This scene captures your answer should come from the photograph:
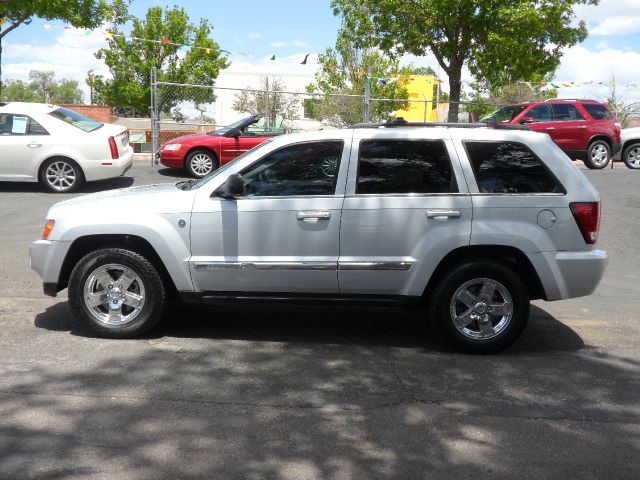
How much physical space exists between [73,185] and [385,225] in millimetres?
9282

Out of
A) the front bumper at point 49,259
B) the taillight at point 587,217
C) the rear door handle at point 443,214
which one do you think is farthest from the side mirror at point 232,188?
the taillight at point 587,217

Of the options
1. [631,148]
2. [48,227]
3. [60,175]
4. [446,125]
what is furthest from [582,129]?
[48,227]

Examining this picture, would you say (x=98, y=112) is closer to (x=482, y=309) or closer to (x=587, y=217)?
(x=482, y=309)

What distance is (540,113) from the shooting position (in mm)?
18641

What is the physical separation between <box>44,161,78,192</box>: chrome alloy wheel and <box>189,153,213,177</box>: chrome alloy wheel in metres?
3.02

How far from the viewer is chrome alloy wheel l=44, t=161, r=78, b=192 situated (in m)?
13.4

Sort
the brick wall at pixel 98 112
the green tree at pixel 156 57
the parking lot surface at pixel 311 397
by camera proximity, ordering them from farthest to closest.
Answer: the green tree at pixel 156 57, the brick wall at pixel 98 112, the parking lot surface at pixel 311 397

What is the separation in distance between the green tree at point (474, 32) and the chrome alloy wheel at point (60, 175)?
13140 millimetres

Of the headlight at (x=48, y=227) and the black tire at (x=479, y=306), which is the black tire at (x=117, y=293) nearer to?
the headlight at (x=48, y=227)

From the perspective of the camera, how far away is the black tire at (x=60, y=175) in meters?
13.4

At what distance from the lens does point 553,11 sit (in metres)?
22.5

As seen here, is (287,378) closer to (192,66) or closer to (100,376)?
(100,376)

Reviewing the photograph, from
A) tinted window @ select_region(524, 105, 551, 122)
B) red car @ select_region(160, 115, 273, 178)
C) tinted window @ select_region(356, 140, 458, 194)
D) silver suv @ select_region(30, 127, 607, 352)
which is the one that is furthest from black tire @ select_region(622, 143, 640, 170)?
tinted window @ select_region(356, 140, 458, 194)

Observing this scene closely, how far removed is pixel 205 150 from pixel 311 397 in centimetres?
1171
